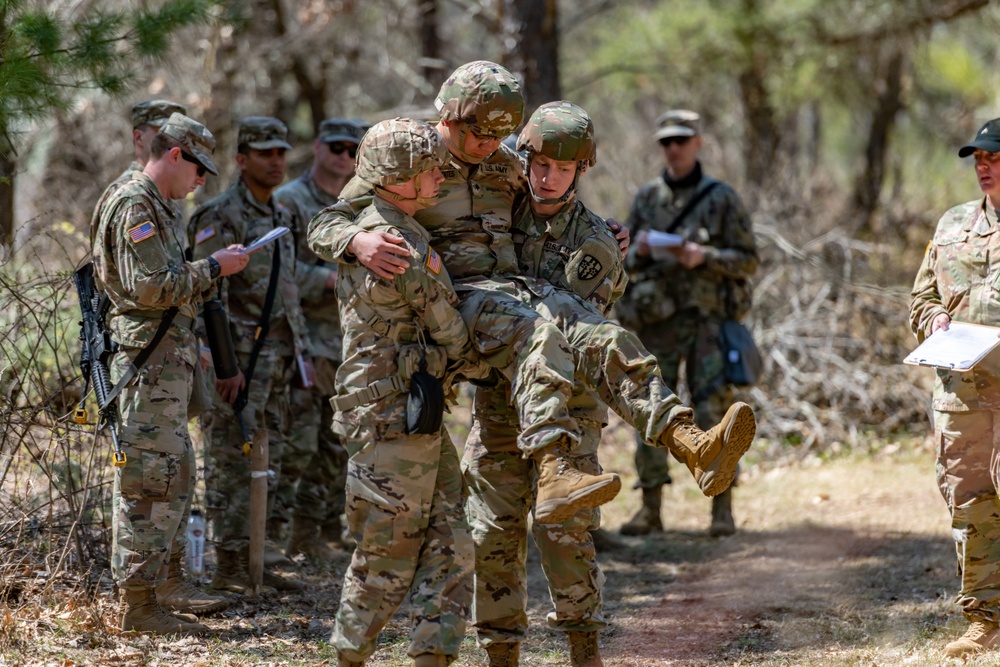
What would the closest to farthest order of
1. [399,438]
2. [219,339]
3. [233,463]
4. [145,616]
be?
[399,438] < [145,616] < [219,339] < [233,463]

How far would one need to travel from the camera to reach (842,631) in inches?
217

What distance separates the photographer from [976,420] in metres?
4.96

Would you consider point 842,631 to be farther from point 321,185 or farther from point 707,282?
point 321,185

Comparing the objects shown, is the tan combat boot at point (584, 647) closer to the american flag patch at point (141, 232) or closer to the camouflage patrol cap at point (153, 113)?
the american flag patch at point (141, 232)

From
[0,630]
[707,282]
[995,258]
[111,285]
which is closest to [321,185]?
[111,285]

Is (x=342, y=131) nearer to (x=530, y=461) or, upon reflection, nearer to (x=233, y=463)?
(x=233, y=463)

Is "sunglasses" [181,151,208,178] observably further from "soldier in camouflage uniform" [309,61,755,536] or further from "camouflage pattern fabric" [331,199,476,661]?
"camouflage pattern fabric" [331,199,476,661]

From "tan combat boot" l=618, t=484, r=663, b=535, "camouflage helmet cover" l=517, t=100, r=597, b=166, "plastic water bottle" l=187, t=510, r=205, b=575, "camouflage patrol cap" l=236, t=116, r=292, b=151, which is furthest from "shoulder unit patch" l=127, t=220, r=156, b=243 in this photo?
"tan combat boot" l=618, t=484, r=663, b=535

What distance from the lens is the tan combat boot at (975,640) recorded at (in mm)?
4875

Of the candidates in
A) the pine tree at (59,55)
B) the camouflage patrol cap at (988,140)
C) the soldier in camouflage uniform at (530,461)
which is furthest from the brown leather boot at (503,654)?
the pine tree at (59,55)

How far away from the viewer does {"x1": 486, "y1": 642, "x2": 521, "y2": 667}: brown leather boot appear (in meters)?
4.54

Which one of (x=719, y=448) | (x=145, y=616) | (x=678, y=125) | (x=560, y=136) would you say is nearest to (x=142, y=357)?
(x=145, y=616)

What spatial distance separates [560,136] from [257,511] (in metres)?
2.70

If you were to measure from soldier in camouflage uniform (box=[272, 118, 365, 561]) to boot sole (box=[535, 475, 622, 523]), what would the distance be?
308cm
